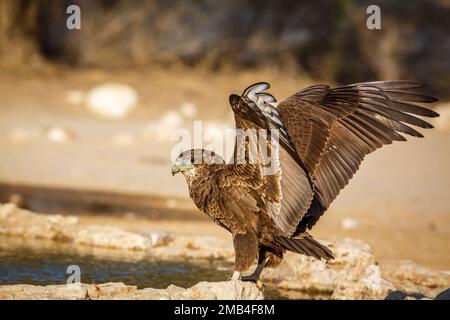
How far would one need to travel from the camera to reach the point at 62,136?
13555 mm

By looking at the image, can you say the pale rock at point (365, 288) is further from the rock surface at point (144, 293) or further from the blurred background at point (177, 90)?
the blurred background at point (177, 90)

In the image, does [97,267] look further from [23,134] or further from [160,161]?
[23,134]

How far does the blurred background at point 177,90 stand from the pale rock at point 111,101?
0.03 metres

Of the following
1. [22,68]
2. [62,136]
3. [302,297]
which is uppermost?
[22,68]

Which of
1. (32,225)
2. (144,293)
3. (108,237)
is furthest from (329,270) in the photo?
(32,225)

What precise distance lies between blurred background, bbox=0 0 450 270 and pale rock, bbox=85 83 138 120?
26mm

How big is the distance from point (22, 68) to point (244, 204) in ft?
39.5

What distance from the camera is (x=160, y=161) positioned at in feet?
43.7

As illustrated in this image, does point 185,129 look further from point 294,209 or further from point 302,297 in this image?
point 294,209

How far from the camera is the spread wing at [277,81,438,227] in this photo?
19.9ft

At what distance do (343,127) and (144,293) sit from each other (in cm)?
185

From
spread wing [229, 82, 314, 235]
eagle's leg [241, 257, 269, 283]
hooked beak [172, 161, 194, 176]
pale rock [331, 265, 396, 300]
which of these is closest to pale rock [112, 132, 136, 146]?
pale rock [331, 265, 396, 300]

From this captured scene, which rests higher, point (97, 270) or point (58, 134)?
point (58, 134)
